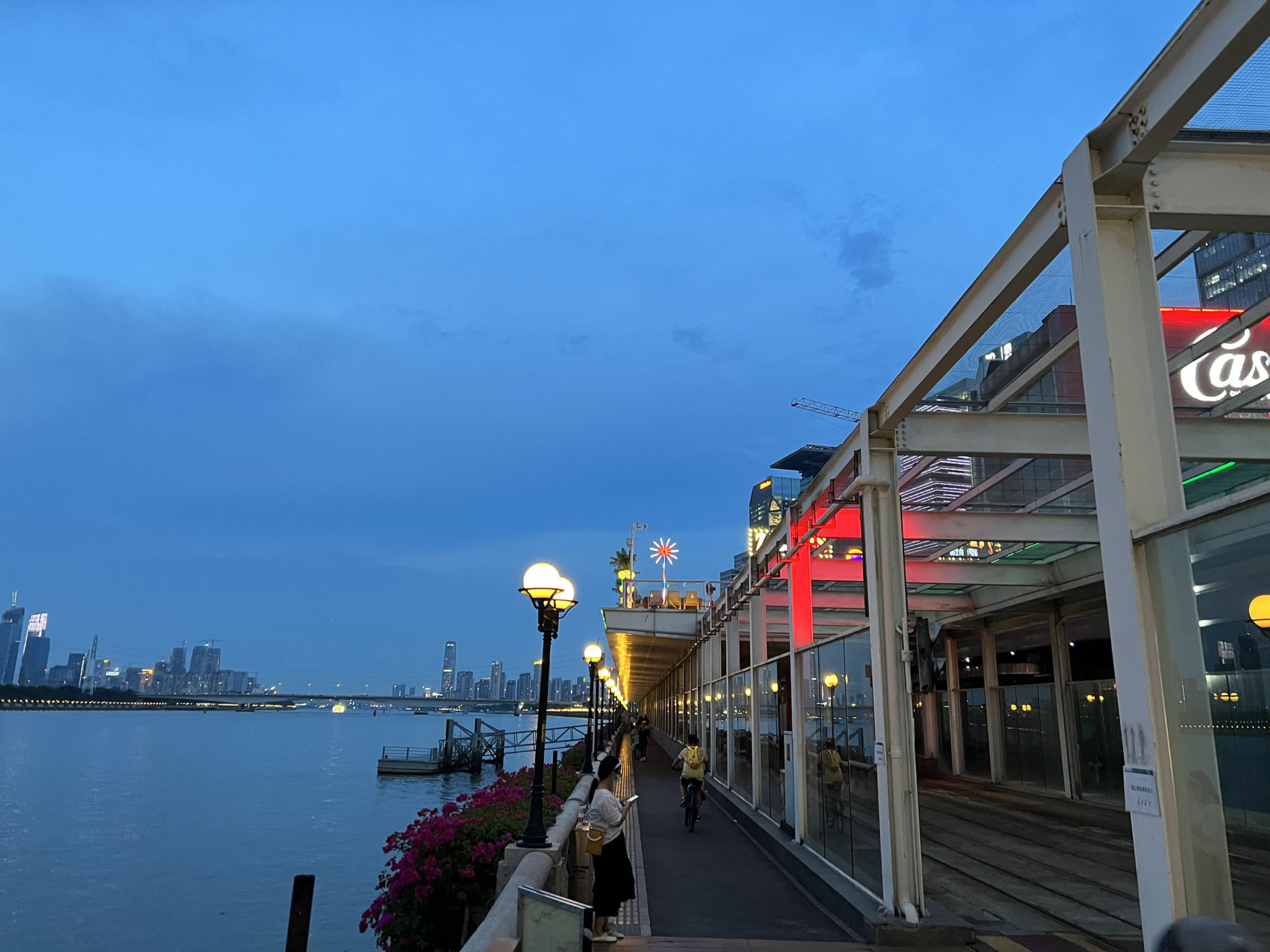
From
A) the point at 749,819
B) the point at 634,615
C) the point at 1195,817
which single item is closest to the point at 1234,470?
the point at 1195,817

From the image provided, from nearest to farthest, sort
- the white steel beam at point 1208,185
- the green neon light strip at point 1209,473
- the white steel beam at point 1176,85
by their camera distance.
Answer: the white steel beam at point 1176,85 < the white steel beam at point 1208,185 < the green neon light strip at point 1209,473

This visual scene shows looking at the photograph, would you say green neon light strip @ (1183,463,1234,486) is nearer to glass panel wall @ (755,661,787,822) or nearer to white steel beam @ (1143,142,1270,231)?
white steel beam @ (1143,142,1270,231)

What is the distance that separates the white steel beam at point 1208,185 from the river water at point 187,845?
21.1m

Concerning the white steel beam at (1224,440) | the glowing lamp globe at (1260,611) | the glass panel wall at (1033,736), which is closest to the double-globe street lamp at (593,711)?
the glass panel wall at (1033,736)

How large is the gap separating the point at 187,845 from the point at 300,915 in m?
33.9

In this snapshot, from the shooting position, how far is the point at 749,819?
15086mm

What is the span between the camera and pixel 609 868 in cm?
793

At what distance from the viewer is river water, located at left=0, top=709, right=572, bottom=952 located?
22.9 m

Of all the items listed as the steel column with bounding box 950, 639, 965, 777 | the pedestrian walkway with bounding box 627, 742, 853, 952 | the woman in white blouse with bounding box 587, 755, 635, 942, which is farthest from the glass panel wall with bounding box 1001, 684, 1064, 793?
the woman in white blouse with bounding box 587, 755, 635, 942

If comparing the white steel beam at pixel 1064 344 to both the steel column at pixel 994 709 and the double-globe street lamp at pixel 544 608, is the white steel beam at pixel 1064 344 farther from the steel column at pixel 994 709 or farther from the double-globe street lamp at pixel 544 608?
the steel column at pixel 994 709

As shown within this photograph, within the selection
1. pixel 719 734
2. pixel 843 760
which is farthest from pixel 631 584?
pixel 843 760

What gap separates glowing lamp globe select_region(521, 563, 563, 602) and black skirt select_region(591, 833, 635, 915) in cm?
284

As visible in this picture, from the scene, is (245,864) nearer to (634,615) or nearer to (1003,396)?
(634,615)

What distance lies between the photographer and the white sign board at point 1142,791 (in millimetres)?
4125
